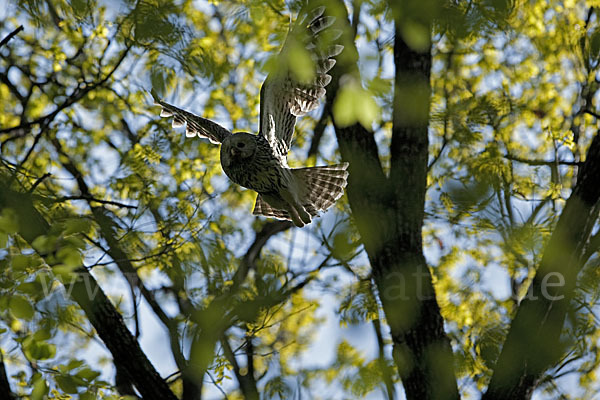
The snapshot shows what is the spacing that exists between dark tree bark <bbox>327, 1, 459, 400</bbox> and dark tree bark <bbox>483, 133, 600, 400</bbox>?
1.31 ft

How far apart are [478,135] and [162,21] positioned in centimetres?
291

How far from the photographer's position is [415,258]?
429 cm

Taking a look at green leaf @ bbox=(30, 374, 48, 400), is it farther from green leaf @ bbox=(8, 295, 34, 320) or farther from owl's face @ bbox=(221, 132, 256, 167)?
owl's face @ bbox=(221, 132, 256, 167)

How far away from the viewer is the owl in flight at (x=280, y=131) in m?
3.05

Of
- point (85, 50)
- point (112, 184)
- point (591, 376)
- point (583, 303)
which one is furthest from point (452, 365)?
point (85, 50)

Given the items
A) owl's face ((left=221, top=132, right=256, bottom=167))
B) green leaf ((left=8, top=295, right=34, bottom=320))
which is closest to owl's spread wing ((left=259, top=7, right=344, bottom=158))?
owl's face ((left=221, top=132, right=256, bottom=167))

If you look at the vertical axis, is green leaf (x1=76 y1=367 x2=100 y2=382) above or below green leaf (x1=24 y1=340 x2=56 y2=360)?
below

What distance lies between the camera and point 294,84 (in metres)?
3.33

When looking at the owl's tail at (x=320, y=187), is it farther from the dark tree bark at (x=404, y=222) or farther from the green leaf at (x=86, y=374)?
the green leaf at (x=86, y=374)

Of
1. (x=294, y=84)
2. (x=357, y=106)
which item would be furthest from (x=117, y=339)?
(x=357, y=106)

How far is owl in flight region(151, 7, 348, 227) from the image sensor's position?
3.05 meters

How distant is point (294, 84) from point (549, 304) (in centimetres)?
235

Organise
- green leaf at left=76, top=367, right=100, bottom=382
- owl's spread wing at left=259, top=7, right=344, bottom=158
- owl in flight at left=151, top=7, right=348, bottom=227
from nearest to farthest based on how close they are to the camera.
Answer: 1. green leaf at left=76, top=367, right=100, bottom=382
2. owl's spread wing at left=259, top=7, right=344, bottom=158
3. owl in flight at left=151, top=7, right=348, bottom=227

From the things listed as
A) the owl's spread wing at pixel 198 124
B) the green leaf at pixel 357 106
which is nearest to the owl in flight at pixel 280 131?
the owl's spread wing at pixel 198 124
